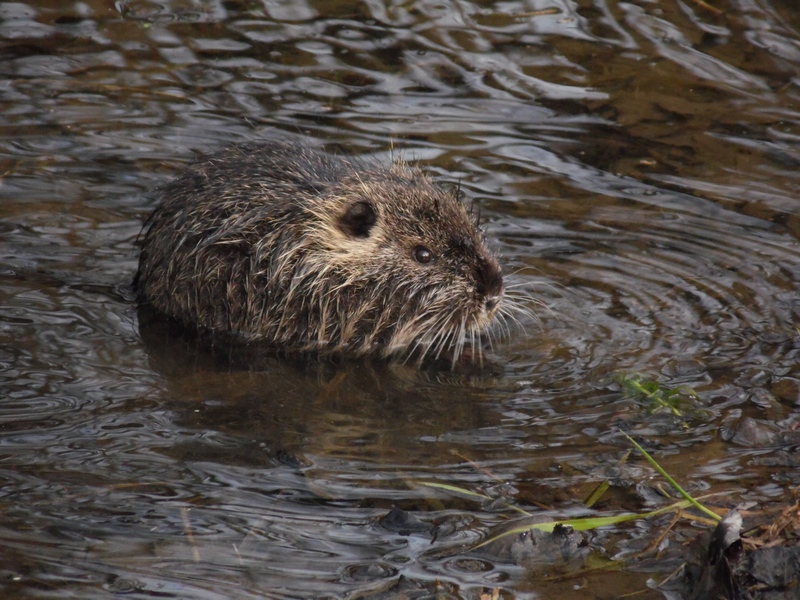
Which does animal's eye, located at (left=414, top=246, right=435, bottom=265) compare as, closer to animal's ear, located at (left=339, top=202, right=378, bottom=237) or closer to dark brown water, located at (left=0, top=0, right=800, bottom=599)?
animal's ear, located at (left=339, top=202, right=378, bottom=237)

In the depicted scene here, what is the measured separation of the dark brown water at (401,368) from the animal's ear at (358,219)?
709mm

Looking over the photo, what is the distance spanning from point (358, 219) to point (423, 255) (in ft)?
1.21

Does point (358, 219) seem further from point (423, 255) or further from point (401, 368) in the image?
point (401, 368)

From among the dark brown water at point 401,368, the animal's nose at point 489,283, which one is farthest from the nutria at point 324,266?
the dark brown water at point 401,368

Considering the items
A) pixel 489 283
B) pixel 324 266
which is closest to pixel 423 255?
pixel 489 283

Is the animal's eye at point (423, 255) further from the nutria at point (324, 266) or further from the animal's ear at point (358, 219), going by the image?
the animal's ear at point (358, 219)

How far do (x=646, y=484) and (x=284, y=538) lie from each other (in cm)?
139

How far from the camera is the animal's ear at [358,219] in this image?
538 cm

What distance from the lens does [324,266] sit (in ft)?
17.6

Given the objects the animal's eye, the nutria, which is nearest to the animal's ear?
the nutria

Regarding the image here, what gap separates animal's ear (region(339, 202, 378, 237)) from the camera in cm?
538

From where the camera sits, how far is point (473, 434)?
4562 millimetres

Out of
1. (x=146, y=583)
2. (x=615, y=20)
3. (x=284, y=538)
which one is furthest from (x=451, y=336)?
(x=615, y=20)

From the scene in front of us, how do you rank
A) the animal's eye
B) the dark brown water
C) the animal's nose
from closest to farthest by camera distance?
the dark brown water → the animal's nose → the animal's eye
